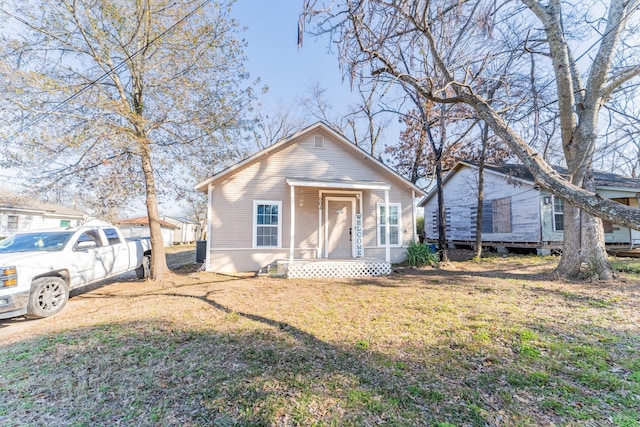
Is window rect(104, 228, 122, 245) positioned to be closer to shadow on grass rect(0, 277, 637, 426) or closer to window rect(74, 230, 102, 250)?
window rect(74, 230, 102, 250)

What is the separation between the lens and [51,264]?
17.5 ft

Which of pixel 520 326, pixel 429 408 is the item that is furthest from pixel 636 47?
pixel 429 408

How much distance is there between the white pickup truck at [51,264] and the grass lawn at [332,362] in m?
0.40

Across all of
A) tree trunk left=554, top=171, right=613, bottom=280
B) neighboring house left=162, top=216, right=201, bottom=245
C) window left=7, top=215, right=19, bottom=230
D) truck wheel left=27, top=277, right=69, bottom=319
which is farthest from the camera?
neighboring house left=162, top=216, right=201, bottom=245

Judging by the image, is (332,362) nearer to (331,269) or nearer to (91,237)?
(331,269)

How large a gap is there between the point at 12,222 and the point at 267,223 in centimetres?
2095

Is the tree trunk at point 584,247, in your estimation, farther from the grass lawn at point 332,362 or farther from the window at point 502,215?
the window at point 502,215

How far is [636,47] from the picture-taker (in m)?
6.19

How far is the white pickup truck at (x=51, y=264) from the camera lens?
471 centimetres

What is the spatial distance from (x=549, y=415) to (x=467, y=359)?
961mm

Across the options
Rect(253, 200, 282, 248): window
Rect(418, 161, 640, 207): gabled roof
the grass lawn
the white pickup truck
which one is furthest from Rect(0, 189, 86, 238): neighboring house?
Rect(418, 161, 640, 207): gabled roof

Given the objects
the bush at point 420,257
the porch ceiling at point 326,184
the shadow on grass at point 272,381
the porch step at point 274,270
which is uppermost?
the porch ceiling at point 326,184

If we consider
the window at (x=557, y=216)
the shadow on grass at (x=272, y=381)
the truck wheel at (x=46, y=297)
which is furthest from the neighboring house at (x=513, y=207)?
the truck wheel at (x=46, y=297)

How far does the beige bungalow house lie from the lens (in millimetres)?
9594
